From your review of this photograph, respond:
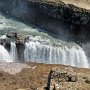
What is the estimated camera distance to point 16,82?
28.9 metres

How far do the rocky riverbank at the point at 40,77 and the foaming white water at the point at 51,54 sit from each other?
255cm

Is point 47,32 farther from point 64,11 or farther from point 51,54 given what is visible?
point 51,54

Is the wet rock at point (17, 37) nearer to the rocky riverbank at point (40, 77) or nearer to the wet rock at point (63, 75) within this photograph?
the rocky riverbank at point (40, 77)

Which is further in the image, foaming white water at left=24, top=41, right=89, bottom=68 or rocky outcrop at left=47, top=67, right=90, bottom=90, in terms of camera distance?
foaming white water at left=24, top=41, right=89, bottom=68

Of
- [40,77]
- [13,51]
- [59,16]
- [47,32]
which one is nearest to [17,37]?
[13,51]

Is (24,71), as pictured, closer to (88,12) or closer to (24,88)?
(24,88)

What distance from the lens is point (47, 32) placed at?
41.5 metres

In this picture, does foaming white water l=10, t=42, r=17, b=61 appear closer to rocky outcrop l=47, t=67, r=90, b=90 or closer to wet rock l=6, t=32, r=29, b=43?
wet rock l=6, t=32, r=29, b=43

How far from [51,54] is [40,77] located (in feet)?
20.9

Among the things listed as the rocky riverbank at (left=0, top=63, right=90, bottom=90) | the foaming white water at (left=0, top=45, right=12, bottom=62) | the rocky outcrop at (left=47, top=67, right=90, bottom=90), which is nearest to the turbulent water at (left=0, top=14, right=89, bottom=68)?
the foaming white water at (left=0, top=45, right=12, bottom=62)

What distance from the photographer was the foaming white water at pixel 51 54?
36406mm

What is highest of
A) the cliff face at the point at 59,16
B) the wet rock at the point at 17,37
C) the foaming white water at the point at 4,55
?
the cliff face at the point at 59,16

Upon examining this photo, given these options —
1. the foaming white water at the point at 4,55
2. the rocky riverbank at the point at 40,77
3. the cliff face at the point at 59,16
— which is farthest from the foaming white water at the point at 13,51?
the cliff face at the point at 59,16

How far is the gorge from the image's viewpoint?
3641 centimetres
